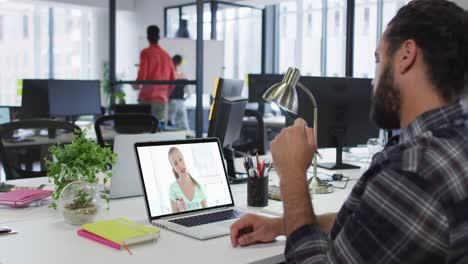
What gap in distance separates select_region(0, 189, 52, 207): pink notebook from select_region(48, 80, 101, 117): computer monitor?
2.58 metres

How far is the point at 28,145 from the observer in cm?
362

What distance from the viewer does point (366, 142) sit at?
9.13ft

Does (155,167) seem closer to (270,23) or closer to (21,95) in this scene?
(21,95)

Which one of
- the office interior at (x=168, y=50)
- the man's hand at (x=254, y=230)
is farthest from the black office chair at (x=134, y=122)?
the man's hand at (x=254, y=230)

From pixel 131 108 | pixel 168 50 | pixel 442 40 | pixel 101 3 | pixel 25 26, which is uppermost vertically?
pixel 101 3

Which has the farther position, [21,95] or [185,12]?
[185,12]

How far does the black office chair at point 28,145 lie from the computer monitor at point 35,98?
183 millimetres

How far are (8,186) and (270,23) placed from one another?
707 cm

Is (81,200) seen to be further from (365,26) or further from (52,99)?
(365,26)

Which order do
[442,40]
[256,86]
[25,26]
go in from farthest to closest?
[25,26], [256,86], [442,40]

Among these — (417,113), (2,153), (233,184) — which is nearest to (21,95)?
(2,153)

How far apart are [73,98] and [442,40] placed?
392 cm

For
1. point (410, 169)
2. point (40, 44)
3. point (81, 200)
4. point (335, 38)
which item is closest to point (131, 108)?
point (81, 200)

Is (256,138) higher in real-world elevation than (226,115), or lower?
lower
